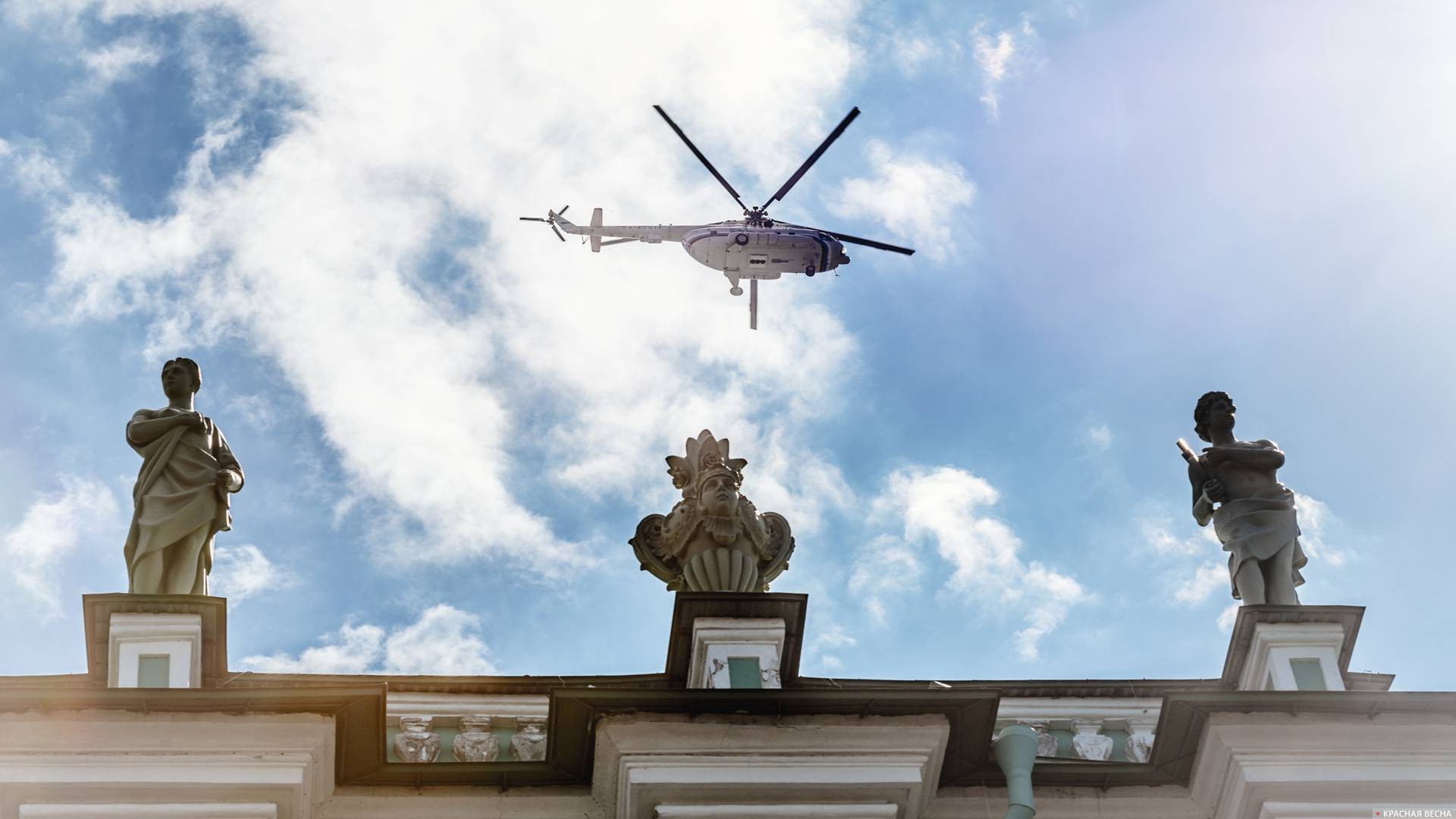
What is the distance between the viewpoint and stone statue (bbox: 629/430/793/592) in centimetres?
1698

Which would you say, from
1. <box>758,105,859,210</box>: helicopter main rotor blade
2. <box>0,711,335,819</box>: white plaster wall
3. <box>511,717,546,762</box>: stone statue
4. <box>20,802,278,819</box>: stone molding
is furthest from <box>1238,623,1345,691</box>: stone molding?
<box>758,105,859,210</box>: helicopter main rotor blade

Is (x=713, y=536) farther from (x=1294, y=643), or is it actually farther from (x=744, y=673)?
(x=1294, y=643)

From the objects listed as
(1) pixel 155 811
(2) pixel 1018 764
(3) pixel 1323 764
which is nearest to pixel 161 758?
(1) pixel 155 811

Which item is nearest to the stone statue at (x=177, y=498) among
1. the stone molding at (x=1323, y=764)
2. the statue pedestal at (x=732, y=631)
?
the statue pedestal at (x=732, y=631)

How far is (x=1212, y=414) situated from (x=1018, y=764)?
21.6 feet

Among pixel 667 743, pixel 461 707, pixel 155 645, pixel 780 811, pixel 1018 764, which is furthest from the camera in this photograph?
pixel 155 645

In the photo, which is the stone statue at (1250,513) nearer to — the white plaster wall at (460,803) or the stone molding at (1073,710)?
the stone molding at (1073,710)

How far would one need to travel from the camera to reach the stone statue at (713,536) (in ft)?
55.7

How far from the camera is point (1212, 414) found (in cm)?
1850

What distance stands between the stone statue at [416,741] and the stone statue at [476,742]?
0.55 feet

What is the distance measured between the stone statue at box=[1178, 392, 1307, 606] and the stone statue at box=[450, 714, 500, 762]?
696 centimetres

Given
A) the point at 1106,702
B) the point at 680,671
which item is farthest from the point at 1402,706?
the point at 680,671

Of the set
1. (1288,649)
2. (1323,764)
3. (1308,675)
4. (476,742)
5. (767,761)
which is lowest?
(1323,764)

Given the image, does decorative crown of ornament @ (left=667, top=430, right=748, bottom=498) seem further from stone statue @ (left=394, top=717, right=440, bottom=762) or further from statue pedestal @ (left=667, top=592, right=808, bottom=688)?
stone statue @ (left=394, top=717, right=440, bottom=762)
